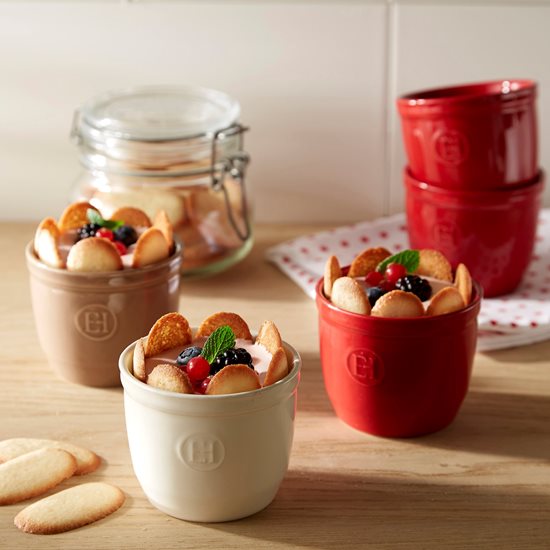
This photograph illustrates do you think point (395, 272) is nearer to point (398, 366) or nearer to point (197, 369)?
point (398, 366)

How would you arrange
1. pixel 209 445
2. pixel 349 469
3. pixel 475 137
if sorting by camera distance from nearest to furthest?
pixel 209 445 → pixel 349 469 → pixel 475 137

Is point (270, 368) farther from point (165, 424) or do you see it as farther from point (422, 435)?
point (422, 435)

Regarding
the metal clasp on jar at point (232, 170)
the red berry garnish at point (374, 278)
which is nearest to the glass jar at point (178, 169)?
the metal clasp on jar at point (232, 170)

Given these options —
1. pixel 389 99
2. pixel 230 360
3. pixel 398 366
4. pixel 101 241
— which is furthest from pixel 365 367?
pixel 389 99

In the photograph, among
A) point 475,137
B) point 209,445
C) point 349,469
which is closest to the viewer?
point 209,445

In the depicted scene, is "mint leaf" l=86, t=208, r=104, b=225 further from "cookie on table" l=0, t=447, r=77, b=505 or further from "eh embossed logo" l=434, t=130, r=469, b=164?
"eh embossed logo" l=434, t=130, r=469, b=164

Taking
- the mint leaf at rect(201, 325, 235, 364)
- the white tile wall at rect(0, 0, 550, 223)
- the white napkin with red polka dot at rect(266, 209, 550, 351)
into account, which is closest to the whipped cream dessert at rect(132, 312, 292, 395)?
the mint leaf at rect(201, 325, 235, 364)

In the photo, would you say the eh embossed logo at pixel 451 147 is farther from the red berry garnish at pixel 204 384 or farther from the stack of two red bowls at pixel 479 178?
the red berry garnish at pixel 204 384

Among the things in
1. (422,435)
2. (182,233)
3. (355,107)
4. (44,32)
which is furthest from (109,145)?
(422,435)
